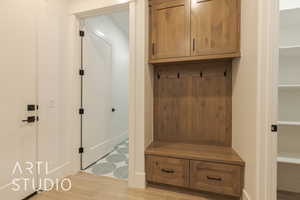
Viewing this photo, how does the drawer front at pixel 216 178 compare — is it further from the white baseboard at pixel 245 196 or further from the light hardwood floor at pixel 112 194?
the light hardwood floor at pixel 112 194

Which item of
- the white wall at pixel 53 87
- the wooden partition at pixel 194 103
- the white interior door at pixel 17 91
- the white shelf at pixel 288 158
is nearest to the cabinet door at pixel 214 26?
the wooden partition at pixel 194 103

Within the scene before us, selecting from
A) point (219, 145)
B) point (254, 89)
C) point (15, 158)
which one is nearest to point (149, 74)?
point (254, 89)

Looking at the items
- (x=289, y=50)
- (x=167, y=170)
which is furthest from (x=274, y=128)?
(x=167, y=170)

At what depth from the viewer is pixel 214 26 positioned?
1901mm

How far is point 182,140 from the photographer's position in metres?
2.36

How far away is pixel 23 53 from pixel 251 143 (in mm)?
2635

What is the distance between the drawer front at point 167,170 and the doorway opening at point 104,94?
0.56 meters

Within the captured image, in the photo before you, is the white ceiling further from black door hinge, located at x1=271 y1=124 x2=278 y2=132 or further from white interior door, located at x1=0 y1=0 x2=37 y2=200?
black door hinge, located at x1=271 y1=124 x2=278 y2=132

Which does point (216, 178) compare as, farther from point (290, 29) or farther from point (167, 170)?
point (290, 29)

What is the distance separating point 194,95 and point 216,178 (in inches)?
44.7

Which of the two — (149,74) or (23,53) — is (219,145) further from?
(23,53)

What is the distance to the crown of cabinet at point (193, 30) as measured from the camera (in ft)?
6.03

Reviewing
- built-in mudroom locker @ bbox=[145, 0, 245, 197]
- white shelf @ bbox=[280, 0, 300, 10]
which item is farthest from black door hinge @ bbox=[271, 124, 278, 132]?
white shelf @ bbox=[280, 0, 300, 10]

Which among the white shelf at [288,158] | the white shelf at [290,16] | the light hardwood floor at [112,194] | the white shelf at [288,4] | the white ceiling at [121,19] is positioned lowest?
the light hardwood floor at [112,194]
